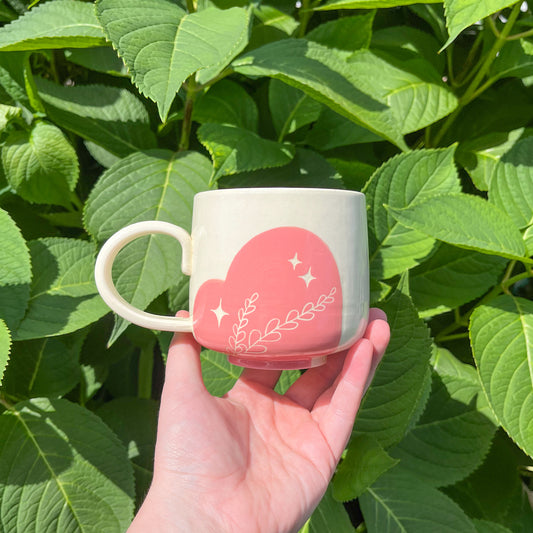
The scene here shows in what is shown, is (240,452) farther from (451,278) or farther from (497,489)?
(497,489)

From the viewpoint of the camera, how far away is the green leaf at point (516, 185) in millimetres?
872

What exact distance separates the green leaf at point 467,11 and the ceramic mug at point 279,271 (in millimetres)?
256

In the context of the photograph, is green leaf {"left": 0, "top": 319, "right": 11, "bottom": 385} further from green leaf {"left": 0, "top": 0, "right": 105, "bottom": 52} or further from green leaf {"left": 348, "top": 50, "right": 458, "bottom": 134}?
green leaf {"left": 348, "top": 50, "right": 458, "bottom": 134}

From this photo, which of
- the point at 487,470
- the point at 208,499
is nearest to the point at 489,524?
the point at 487,470

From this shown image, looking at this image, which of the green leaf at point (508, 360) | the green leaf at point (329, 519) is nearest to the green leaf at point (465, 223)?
the green leaf at point (508, 360)

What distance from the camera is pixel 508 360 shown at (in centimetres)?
79

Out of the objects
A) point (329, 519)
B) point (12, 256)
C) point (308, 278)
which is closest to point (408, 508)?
point (329, 519)

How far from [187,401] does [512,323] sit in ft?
1.61

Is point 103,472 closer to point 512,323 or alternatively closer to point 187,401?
point 187,401

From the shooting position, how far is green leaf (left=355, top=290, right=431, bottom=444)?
793 millimetres

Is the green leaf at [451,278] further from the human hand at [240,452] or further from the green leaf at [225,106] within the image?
the green leaf at [225,106]

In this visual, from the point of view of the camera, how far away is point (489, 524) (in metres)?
0.90

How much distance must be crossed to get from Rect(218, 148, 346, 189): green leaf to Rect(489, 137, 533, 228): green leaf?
0.80 feet

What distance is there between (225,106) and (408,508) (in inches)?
27.4
